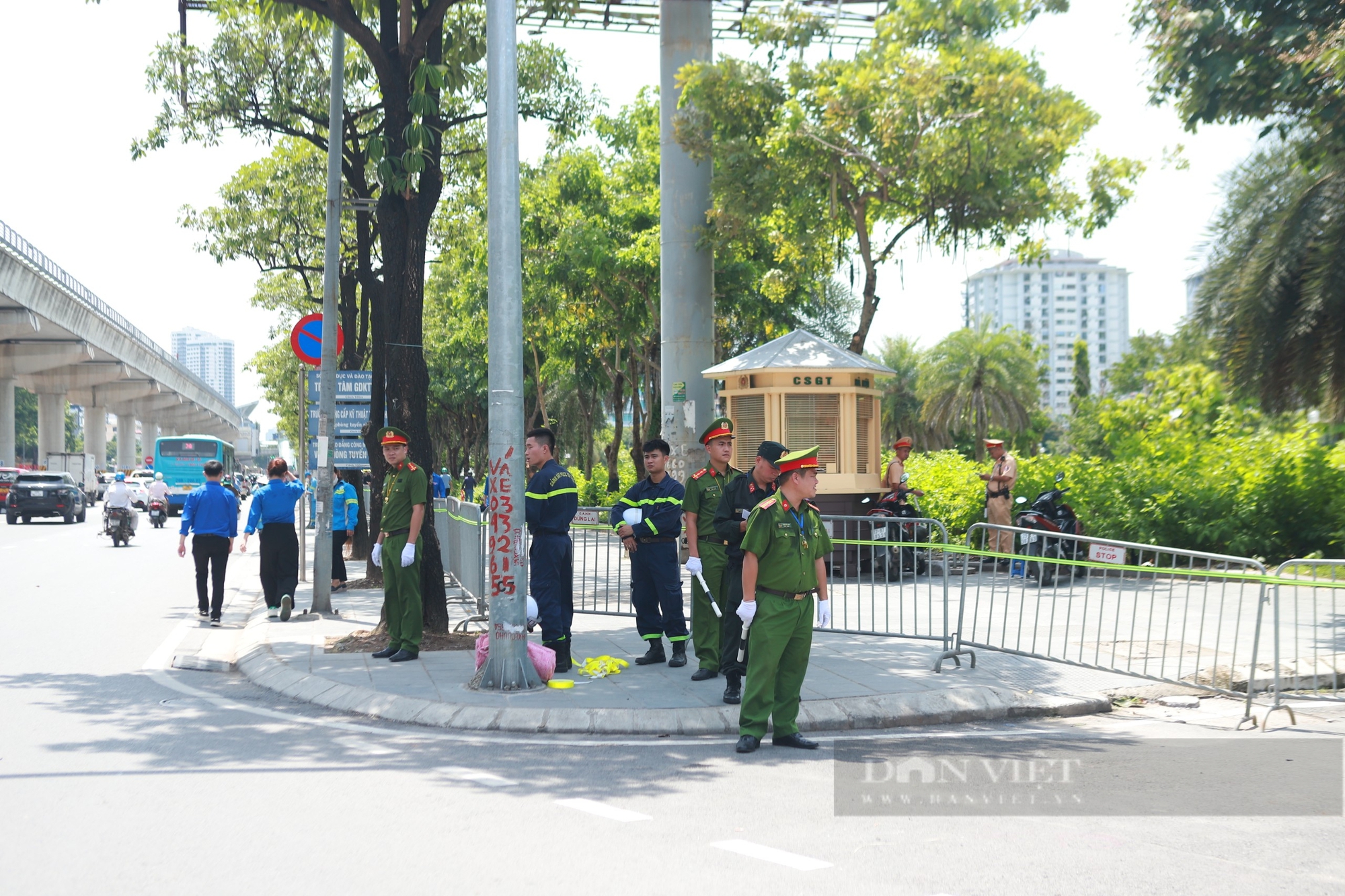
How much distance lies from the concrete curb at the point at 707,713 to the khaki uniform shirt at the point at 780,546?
1.17 meters

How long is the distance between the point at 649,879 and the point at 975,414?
47108 mm

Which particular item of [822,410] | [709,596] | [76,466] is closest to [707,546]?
[709,596]

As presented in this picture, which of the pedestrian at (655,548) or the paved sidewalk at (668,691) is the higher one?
the pedestrian at (655,548)

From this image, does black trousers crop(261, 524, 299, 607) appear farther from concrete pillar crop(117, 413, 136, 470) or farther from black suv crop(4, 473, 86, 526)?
concrete pillar crop(117, 413, 136, 470)

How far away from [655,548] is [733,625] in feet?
Result: 3.94

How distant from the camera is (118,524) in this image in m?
25.2

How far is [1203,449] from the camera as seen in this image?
16.3 metres

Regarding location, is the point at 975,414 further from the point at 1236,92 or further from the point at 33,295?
the point at 1236,92

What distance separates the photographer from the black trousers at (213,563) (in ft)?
40.9

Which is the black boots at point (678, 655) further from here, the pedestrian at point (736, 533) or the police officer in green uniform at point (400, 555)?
the police officer in green uniform at point (400, 555)

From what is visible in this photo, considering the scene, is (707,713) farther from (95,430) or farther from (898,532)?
(95,430)

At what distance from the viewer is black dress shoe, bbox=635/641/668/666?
926 cm

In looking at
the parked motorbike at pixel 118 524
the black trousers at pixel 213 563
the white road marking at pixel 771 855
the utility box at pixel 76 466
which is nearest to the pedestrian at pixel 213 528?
the black trousers at pixel 213 563

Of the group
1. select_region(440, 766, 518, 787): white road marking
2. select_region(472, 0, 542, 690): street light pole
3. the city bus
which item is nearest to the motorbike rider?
the city bus
